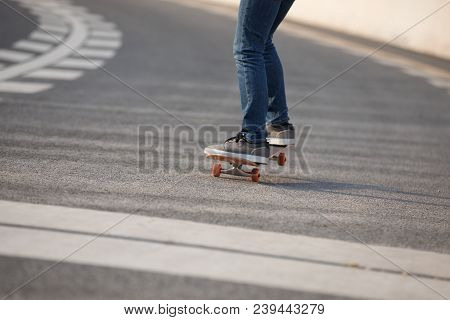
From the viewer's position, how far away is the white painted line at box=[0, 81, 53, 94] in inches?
420

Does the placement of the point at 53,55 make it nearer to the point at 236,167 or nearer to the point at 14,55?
the point at 14,55

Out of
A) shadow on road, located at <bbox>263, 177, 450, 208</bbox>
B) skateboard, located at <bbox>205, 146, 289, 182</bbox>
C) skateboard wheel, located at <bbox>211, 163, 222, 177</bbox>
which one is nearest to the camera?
shadow on road, located at <bbox>263, 177, 450, 208</bbox>

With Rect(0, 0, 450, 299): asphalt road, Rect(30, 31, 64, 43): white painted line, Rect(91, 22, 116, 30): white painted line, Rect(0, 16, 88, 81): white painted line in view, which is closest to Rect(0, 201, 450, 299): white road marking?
Rect(0, 0, 450, 299): asphalt road

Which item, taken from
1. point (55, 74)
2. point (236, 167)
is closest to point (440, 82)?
point (55, 74)

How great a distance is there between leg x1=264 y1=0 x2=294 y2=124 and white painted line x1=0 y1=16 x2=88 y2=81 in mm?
6063

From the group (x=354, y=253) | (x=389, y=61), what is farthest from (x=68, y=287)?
(x=389, y=61)

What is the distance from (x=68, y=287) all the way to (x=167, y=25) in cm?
1711

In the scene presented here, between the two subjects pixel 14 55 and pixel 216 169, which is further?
pixel 14 55

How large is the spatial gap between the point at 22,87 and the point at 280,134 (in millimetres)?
5224

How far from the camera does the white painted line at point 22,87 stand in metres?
10.7

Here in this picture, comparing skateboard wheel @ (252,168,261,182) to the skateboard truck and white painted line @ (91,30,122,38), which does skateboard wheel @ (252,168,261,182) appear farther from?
white painted line @ (91,30,122,38)

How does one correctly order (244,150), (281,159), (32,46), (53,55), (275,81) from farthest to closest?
1. (32,46)
2. (53,55)
3. (281,159)
4. (275,81)
5. (244,150)

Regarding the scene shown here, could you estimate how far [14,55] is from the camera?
568 inches
